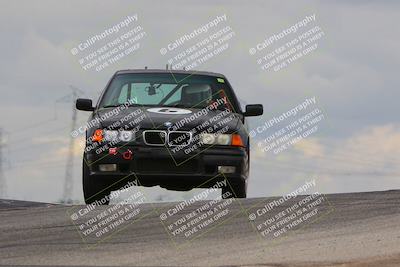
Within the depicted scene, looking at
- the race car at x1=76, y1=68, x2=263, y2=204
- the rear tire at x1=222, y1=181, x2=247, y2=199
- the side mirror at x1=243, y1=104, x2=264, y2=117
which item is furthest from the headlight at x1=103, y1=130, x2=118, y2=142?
the side mirror at x1=243, y1=104, x2=264, y2=117

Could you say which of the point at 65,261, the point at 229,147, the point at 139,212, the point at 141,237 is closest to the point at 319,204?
the point at 229,147

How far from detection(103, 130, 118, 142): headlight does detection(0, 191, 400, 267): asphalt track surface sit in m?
0.92

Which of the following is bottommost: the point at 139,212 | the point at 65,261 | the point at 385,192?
the point at 385,192

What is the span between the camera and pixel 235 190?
1584cm

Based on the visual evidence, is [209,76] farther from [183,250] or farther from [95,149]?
[183,250]

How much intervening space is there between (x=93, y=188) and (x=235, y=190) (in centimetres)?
188

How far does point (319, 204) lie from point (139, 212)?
2318mm

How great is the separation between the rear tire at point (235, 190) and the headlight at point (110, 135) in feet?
5.45

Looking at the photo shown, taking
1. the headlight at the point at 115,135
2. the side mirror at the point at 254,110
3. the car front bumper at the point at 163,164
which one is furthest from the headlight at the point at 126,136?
the side mirror at the point at 254,110

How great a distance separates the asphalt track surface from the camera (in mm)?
11070

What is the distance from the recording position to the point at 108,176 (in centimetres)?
1537

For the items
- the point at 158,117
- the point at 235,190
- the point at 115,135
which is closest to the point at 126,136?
the point at 115,135

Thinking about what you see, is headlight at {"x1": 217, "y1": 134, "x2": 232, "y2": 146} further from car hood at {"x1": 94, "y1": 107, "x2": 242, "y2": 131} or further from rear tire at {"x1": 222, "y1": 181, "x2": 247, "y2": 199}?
rear tire at {"x1": 222, "y1": 181, "x2": 247, "y2": 199}

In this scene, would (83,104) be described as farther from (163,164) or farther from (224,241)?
(224,241)
